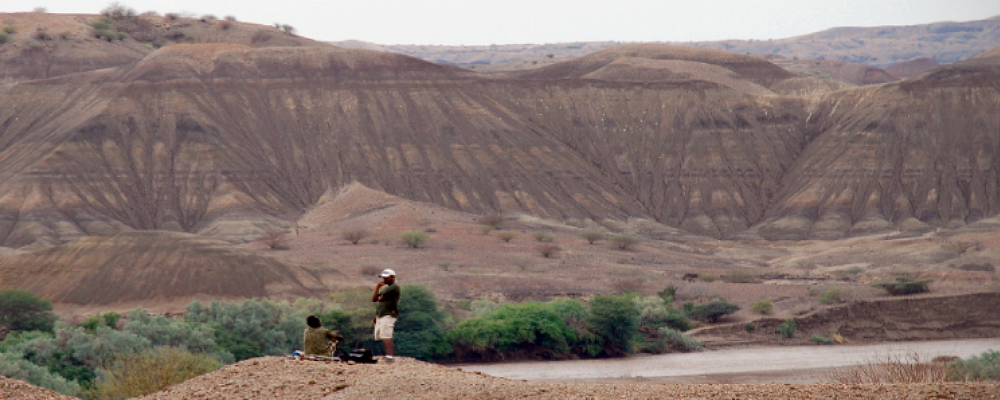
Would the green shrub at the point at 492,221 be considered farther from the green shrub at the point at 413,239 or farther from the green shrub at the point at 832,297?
the green shrub at the point at 832,297

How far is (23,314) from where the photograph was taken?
40.6 metres

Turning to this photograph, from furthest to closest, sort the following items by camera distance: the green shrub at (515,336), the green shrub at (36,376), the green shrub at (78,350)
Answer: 1. the green shrub at (515,336)
2. the green shrub at (78,350)
3. the green shrub at (36,376)

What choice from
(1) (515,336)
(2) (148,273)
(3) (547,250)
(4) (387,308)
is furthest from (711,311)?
(4) (387,308)

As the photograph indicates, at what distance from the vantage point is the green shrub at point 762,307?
5506cm

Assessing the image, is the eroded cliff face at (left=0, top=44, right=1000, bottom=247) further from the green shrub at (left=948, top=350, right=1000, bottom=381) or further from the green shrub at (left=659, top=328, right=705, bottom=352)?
the green shrub at (left=948, top=350, right=1000, bottom=381)

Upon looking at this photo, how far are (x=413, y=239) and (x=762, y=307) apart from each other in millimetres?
21561

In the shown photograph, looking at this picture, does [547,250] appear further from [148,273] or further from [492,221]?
[148,273]

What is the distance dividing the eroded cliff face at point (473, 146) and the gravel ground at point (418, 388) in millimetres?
60851

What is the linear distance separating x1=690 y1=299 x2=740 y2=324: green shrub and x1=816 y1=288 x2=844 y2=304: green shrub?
191 inches

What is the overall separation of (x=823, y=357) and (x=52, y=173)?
55742 millimetres

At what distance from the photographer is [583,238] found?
75.9 metres

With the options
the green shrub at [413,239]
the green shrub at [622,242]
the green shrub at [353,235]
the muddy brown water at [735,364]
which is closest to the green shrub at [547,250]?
the green shrub at [622,242]

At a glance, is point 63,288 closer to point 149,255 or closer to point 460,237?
point 149,255

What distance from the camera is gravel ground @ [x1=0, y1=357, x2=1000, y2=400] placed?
14.0m
